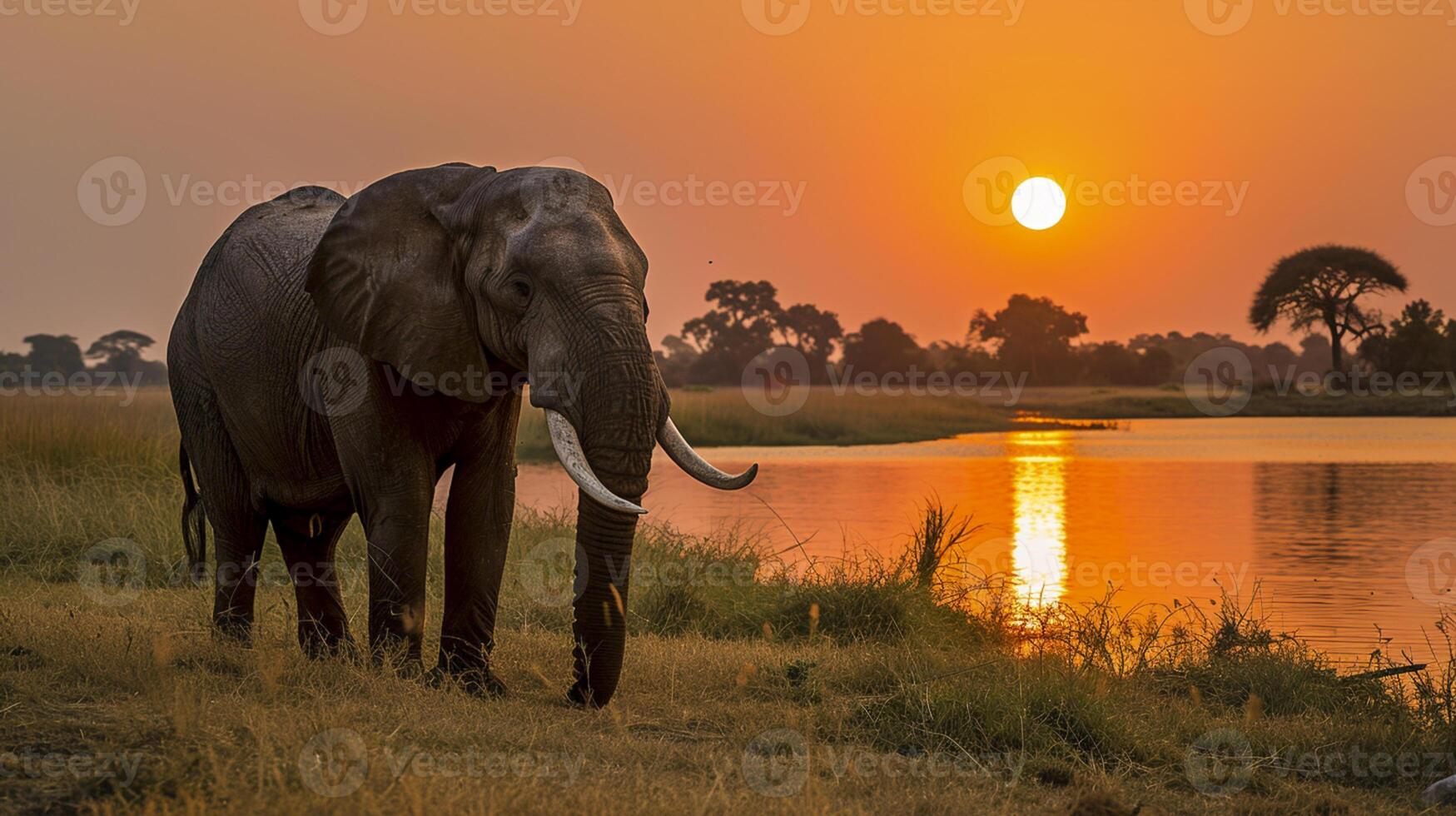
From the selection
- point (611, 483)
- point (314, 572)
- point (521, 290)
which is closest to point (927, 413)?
point (314, 572)

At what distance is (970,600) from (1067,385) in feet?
225

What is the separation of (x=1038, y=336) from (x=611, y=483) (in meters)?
74.8

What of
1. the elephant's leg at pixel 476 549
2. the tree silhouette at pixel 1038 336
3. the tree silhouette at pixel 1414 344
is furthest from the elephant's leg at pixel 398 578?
the tree silhouette at pixel 1038 336

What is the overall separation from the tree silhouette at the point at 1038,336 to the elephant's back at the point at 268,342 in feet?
235

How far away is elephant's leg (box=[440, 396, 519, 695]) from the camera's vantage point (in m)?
6.23

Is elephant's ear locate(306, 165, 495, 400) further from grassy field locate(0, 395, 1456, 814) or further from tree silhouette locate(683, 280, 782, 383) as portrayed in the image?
tree silhouette locate(683, 280, 782, 383)

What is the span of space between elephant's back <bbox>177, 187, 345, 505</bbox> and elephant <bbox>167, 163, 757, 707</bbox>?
1 cm

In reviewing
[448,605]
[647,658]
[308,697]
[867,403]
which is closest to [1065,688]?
[647,658]

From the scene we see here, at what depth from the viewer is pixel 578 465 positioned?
5.16 m

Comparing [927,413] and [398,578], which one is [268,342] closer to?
[398,578]

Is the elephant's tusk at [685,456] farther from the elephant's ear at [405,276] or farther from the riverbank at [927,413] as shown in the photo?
the riverbank at [927,413]

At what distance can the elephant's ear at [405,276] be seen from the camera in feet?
18.8

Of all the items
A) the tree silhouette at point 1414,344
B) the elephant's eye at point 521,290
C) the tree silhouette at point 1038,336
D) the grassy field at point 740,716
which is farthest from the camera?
the tree silhouette at point 1038,336

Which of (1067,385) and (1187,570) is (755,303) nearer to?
(1067,385)
